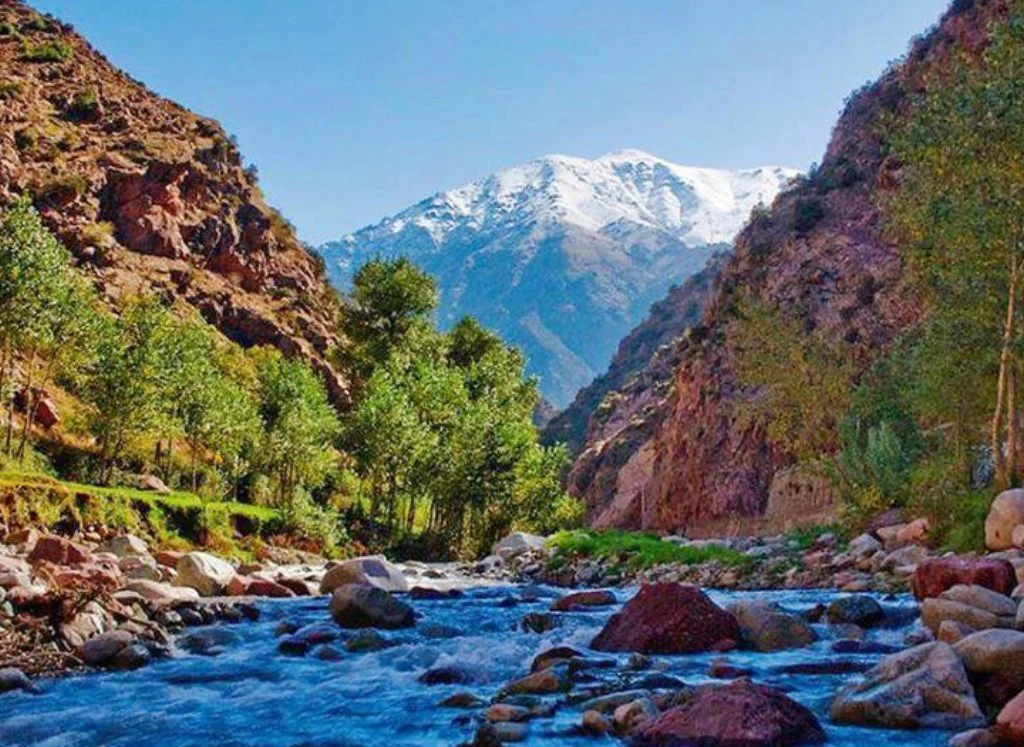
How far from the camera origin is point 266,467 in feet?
187

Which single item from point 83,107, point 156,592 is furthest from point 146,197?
point 156,592

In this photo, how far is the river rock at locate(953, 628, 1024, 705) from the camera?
9508 millimetres

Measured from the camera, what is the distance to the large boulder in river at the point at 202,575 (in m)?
24.7

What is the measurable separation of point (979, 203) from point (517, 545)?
28433mm

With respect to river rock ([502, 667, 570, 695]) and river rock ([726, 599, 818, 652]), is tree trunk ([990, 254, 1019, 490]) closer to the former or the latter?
river rock ([726, 599, 818, 652])

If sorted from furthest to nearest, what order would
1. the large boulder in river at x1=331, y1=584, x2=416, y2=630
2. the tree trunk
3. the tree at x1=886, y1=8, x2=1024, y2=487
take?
the tree at x1=886, y1=8, x2=1024, y2=487 < the tree trunk < the large boulder in river at x1=331, y1=584, x2=416, y2=630

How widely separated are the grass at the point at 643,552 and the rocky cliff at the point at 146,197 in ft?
182

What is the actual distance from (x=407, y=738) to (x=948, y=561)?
423 inches

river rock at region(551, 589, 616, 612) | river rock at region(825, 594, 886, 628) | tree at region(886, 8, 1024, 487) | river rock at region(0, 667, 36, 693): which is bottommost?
river rock at region(551, 589, 616, 612)


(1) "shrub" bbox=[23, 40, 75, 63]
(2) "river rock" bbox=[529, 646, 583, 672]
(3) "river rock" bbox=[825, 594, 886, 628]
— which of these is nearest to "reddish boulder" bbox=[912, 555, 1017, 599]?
(3) "river rock" bbox=[825, 594, 886, 628]

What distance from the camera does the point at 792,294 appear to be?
68.1 metres

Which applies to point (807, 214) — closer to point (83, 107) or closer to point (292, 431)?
point (292, 431)

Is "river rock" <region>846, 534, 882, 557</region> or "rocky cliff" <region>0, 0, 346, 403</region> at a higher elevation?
"rocky cliff" <region>0, 0, 346, 403</region>

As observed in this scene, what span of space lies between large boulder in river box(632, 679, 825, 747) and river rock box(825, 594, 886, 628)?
7210 mm
